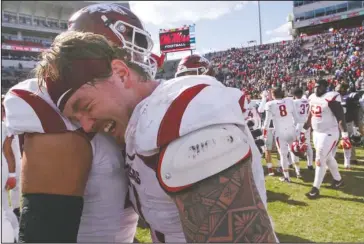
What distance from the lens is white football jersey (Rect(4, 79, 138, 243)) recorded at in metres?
1.09

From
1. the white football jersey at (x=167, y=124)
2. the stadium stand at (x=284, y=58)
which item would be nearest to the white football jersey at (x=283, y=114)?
the white football jersey at (x=167, y=124)

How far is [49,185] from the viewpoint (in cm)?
105

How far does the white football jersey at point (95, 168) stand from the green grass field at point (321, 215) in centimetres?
232

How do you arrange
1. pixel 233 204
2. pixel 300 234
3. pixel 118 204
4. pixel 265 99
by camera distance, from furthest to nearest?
pixel 265 99, pixel 300 234, pixel 118 204, pixel 233 204

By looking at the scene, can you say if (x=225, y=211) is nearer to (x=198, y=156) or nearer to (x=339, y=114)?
(x=198, y=156)

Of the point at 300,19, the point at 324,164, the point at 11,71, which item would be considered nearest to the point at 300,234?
the point at 324,164

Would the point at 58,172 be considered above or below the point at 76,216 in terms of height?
above

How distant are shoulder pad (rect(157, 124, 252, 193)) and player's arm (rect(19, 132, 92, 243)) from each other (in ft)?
1.19

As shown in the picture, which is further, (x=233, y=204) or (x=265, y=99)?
(x=265, y=99)

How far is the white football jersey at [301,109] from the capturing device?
24.4 ft

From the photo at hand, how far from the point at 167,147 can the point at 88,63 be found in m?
0.40

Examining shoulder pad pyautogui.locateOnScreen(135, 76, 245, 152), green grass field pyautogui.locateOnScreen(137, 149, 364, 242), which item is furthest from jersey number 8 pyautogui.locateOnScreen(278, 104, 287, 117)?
shoulder pad pyautogui.locateOnScreen(135, 76, 245, 152)

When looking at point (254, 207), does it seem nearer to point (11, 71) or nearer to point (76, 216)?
point (76, 216)

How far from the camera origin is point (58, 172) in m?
1.05
